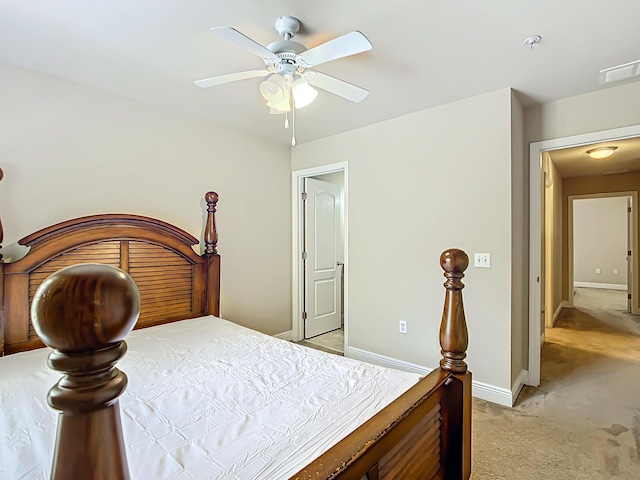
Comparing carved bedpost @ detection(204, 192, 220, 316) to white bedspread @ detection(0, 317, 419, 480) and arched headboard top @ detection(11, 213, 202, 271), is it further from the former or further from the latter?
white bedspread @ detection(0, 317, 419, 480)

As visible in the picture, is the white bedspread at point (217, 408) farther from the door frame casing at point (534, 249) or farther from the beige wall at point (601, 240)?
the beige wall at point (601, 240)

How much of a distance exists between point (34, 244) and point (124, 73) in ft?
4.18

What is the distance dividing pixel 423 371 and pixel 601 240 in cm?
795

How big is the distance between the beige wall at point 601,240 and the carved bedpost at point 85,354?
1000cm

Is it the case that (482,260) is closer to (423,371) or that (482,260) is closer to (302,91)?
(423,371)

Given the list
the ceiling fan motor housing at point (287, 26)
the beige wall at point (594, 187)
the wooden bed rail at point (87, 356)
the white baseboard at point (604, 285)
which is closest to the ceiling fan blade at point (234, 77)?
the ceiling fan motor housing at point (287, 26)

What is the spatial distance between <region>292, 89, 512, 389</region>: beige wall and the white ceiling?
1.20 ft

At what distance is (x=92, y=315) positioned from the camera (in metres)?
0.39

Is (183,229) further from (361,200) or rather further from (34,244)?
(361,200)

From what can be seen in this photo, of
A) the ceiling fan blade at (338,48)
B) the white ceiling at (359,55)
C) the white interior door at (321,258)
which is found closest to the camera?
the ceiling fan blade at (338,48)

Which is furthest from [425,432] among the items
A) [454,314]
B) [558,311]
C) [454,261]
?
[558,311]

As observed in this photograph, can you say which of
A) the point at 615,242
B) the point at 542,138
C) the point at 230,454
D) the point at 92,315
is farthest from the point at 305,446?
the point at 615,242

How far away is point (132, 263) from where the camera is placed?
255 cm

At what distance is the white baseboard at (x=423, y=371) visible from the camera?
255 centimetres
